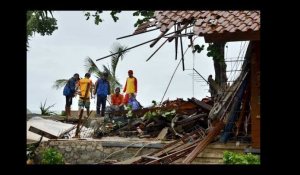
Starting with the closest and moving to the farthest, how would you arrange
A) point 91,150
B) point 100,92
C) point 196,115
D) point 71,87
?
point 91,150 → point 196,115 → point 100,92 → point 71,87

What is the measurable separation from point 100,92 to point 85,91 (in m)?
0.37

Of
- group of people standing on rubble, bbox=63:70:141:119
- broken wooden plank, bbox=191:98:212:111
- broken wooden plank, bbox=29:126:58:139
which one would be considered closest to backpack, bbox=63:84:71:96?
group of people standing on rubble, bbox=63:70:141:119

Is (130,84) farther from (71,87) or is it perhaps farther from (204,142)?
(204,142)

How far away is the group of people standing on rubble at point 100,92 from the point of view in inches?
533

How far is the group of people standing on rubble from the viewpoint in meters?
13.5

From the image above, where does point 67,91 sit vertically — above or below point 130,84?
below

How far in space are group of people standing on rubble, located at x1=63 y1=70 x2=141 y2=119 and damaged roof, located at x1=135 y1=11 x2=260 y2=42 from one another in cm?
396

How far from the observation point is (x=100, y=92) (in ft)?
44.7

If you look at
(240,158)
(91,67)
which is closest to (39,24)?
(91,67)

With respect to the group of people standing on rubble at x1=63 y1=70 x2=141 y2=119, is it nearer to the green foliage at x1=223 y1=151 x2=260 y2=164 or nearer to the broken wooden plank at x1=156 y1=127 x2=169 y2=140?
the broken wooden plank at x1=156 y1=127 x2=169 y2=140

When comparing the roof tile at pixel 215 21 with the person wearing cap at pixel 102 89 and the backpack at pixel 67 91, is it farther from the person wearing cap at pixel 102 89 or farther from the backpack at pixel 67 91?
the backpack at pixel 67 91

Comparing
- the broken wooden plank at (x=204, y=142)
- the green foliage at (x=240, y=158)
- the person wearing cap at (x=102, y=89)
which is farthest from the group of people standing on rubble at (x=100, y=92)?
the green foliage at (x=240, y=158)
